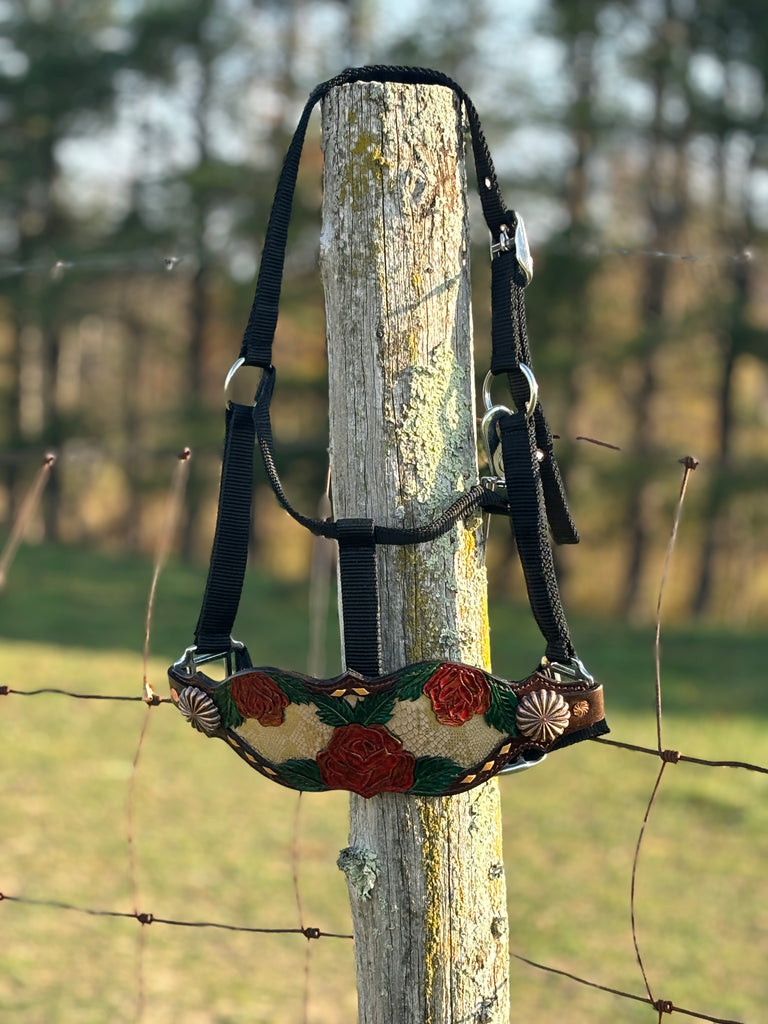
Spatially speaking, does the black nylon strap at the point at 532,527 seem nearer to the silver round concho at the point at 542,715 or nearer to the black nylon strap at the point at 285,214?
the silver round concho at the point at 542,715

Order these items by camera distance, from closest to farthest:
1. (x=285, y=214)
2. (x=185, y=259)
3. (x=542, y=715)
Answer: (x=542, y=715), (x=285, y=214), (x=185, y=259)

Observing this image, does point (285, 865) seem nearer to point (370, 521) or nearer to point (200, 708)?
point (200, 708)

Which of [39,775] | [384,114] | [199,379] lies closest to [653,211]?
[199,379]

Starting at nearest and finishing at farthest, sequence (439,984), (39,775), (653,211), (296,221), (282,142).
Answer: (439,984) < (39,775) < (296,221) < (282,142) < (653,211)

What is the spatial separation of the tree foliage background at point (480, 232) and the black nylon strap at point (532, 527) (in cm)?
850

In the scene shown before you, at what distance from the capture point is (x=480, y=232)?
10.8 m

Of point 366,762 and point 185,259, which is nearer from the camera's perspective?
point 366,762

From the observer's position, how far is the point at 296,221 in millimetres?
12172

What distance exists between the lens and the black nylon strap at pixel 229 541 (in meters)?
1.54

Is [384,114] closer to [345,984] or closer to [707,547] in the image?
[345,984]

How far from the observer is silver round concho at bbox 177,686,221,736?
4.91 ft

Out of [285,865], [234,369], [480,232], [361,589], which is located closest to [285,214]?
[234,369]

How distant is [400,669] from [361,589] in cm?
13

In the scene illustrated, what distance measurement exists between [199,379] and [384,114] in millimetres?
16188
